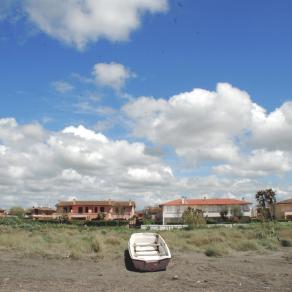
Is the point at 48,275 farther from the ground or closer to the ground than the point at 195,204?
closer to the ground

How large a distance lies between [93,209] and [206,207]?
28.4 meters

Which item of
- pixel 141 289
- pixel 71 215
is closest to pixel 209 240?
pixel 141 289

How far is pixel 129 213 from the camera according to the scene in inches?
4387

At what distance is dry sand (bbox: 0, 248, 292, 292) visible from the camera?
15234 mm

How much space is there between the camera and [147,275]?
17.9 metres

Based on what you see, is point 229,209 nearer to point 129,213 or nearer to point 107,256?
point 129,213

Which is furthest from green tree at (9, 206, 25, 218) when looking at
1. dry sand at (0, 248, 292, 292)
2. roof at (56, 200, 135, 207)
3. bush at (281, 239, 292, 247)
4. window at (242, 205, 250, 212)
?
dry sand at (0, 248, 292, 292)

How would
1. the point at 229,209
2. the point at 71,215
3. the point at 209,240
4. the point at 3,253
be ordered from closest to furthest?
the point at 3,253, the point at 209,240, the point at 229,209, the point at 71,215

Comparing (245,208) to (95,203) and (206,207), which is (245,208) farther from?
(95,203)

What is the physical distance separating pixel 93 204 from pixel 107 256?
85422 millimetres

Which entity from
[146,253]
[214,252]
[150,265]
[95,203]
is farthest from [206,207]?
[150,265]

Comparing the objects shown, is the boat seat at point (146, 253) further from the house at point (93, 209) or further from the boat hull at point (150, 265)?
the house at point (93, 209)

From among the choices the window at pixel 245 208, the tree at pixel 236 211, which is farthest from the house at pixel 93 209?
the window at pixel 245 208

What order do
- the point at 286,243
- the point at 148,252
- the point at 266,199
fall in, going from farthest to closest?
the point at 266,199 → the point at 286,243 → the point at 148,252
